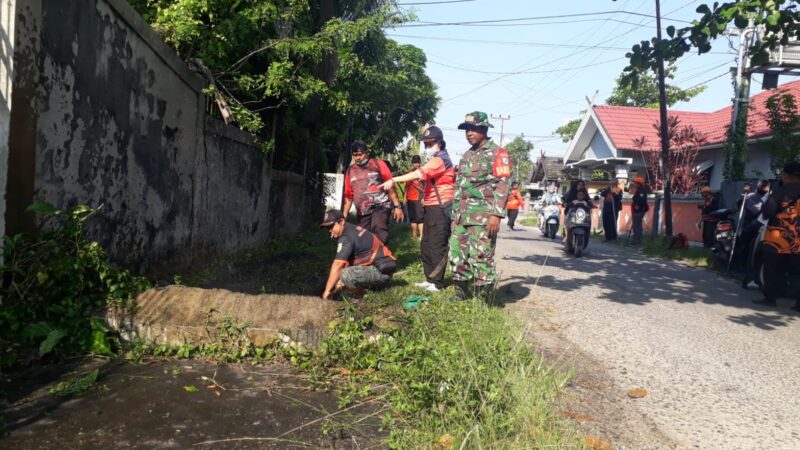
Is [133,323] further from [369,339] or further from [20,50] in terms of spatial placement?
[20,50]

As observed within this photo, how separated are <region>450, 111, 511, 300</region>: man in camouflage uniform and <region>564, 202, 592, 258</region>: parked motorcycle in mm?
5670

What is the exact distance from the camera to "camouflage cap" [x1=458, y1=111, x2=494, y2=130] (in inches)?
218

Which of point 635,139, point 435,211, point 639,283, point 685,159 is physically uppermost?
point 635,139

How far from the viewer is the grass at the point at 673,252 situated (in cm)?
1123

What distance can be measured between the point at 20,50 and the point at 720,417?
4785 mm

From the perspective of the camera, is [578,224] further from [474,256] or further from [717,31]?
[474,256]

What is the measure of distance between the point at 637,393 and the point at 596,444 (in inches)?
37.7

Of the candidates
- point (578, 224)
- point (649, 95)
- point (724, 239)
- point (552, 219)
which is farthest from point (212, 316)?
point (649, 95)

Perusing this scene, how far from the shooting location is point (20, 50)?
3680mm

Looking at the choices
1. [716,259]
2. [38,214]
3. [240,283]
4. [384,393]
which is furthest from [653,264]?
[38,214]

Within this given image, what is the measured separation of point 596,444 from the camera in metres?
2.81

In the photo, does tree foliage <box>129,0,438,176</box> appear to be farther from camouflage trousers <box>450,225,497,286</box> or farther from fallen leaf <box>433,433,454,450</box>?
fallen leaf <box>433,433,454,450</box>

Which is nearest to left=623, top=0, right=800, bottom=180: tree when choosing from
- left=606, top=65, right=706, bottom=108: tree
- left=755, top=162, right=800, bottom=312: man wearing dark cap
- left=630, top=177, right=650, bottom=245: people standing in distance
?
left=755, top=162, right=800, bottom=312: man wearing dark cap

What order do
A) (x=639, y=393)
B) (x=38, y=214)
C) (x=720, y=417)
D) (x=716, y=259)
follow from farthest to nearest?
1. (x=716, y=259)
2. (x=38, y=214)
3. (x=639, y=393)
4. (x=720, y=417)
